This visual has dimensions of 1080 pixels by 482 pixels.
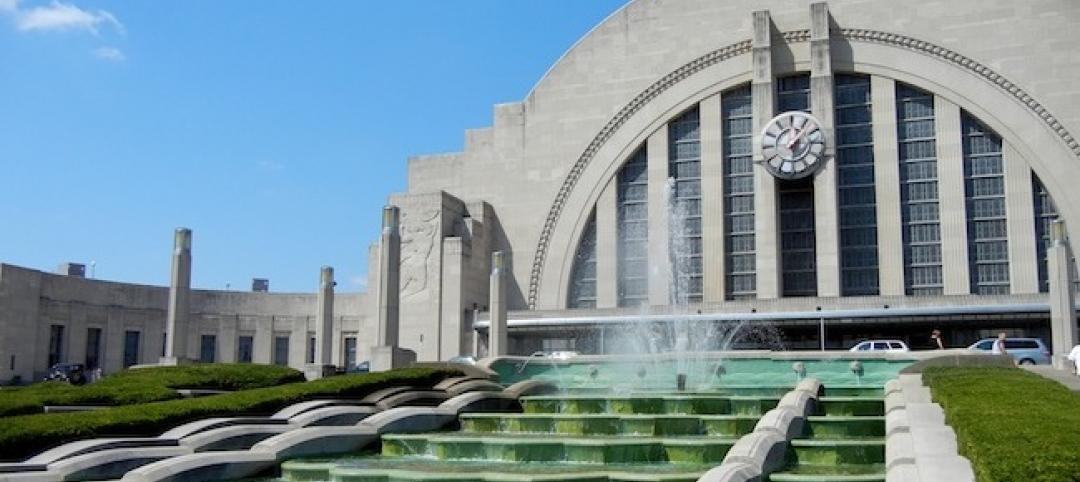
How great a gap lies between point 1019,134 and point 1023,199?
2582 mm

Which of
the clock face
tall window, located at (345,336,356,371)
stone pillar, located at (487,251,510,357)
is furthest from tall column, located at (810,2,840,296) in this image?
tall window, located at (345,336,356,371)

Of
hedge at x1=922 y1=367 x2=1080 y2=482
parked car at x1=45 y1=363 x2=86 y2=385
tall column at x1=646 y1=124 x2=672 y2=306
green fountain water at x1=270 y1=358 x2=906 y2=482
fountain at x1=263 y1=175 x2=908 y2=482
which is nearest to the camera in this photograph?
hedge at x1=922 y1=367 x2=1080 y2=482

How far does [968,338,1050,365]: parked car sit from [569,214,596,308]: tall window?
59.9 ft

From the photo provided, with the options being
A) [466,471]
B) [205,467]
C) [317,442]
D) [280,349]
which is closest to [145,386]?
[317,442]

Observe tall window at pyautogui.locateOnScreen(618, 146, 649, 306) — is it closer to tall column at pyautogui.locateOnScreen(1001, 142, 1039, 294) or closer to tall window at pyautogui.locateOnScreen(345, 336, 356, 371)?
tall column at pyautogui.locateOnScreen(1001, 142, 1039, 294)

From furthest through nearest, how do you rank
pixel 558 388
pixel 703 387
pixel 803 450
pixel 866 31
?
pixel 866 31 < pixel 703 387 < pixel 558 388 < pixel 803 450

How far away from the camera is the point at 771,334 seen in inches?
1583

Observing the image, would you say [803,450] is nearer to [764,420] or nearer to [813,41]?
[764,420]

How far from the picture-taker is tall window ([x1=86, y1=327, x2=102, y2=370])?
45.0 metres

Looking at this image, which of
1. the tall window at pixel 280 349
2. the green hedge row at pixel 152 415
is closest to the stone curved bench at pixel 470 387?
the green hedge row at pixel 152 415

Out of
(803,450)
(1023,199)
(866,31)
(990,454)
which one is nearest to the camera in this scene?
(990,454)

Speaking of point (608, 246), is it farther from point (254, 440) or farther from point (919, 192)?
point (254, 440)

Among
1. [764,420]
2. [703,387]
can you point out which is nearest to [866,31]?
[703,387]

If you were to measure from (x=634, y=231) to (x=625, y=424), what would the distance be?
3144 centimetres
